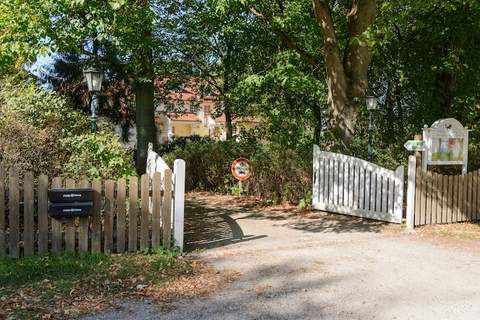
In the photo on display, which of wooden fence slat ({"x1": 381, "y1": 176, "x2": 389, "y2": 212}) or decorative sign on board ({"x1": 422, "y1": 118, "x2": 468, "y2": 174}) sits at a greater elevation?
decorative sign on board ({"x1": 422, "y1": 118, "x2": 468, "y2": 174})

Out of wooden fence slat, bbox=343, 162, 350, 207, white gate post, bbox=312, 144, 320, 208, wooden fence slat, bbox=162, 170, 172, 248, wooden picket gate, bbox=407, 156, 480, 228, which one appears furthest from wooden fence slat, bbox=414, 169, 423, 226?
wooden fence slat, bbox=162, 170, 172, 248

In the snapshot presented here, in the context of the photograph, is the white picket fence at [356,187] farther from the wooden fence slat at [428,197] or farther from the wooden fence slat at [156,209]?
the wooden fence slat at [156,209]

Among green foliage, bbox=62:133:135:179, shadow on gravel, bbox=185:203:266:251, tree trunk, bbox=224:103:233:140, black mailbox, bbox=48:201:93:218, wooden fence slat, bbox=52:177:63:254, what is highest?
tree trunk, bbox=224:103:233:140

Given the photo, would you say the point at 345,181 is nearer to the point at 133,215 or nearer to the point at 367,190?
the point at 367,190

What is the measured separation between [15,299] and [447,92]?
46.8 feet

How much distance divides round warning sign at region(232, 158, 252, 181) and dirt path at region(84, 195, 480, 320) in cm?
338

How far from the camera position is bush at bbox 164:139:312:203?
11727mm

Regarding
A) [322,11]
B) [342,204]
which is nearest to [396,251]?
[342,204]

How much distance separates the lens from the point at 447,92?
15445 millimetres

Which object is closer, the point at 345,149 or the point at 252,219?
the point at 252,219

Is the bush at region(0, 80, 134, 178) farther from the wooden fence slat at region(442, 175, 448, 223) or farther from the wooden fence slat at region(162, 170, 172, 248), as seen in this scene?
the wooden fence slat at region(442, 175, 448, 223)

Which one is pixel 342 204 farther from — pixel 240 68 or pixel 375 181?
pixel 240 68

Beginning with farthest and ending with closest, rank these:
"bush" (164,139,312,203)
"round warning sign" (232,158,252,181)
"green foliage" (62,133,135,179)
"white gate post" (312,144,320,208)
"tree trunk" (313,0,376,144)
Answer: "round warning sign" (232,158,252,181), "bush" (164,139,312,203), "tree trunk" (313,0,376,144), "white gate post" (312,144,320,208), "green foliage" (62,133,135,179)

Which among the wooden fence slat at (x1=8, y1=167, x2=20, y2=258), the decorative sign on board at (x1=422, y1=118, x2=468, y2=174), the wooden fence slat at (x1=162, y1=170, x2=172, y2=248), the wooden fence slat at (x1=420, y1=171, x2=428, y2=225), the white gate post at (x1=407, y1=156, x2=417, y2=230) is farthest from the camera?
the decorative sign on board at (x1=422, y1=118, x2=468, y2=174)
